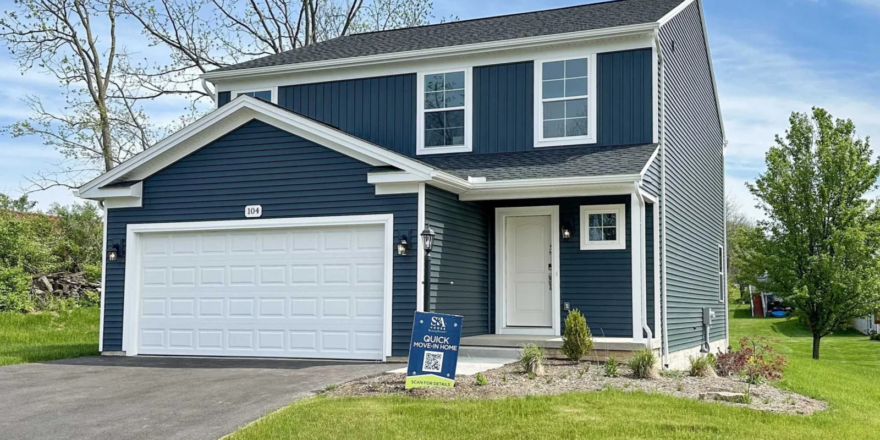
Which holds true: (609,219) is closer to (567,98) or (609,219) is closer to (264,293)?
(567,98)

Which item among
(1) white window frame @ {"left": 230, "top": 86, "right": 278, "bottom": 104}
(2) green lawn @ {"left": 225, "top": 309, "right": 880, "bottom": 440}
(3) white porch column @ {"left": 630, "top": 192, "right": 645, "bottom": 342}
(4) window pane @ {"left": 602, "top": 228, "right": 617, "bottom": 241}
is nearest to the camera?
(2) green lawn @ {"left": 225, "top": 309, "right": 880, "bottom": 440}

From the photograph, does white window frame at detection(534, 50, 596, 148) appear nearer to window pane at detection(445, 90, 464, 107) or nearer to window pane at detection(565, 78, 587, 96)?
window pane at detection(565, 78, 587, 96)

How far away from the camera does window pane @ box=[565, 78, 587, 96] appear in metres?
14.2

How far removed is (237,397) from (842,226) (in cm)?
1735

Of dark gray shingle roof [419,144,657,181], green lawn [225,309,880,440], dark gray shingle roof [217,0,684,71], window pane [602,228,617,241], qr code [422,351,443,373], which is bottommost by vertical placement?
green lawn [225,309,880,440]

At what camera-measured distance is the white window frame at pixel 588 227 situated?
43.3 ft

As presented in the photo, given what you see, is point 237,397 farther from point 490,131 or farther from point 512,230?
point 490,131

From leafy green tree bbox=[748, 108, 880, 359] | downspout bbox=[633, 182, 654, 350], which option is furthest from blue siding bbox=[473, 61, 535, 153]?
leafy green tree bbox=[748, 108, 880, 359]

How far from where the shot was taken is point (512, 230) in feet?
46.5

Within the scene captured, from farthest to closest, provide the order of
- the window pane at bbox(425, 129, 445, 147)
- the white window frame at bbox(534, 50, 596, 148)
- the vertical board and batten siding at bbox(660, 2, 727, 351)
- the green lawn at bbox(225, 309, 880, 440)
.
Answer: the window pane at bbox(425, 129, 445, 147) → the vertical board and batten siding at bbox(660, 2, 727, 351) → the white window frame at bbox(534, 50, 596, 148) → the green lawn at bbox(225, 309, 880, 440)

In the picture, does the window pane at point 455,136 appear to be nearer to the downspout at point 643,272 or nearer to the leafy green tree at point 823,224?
the downspout at point 643,272

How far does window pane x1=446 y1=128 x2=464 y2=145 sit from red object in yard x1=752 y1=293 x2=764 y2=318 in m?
29.2

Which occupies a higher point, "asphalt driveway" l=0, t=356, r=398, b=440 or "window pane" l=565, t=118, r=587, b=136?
"window pane" l=565, t=118, r=587, b=136

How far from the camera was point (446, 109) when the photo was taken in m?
15.0
